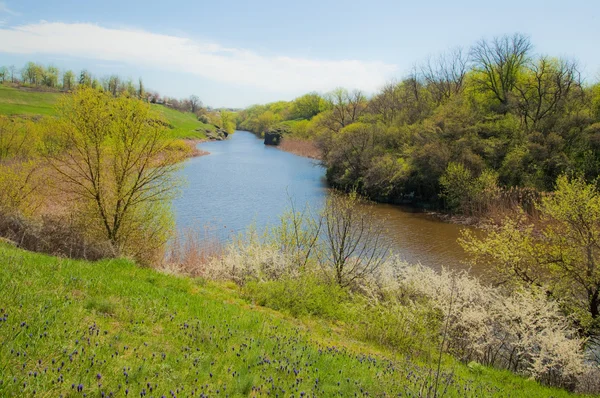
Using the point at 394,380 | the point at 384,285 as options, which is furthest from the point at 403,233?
the point at 394,380

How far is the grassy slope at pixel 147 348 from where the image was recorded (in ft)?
13.6

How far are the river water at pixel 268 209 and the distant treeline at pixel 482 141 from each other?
12.6 feet

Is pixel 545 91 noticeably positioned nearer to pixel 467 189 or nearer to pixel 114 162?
pixel 467 189

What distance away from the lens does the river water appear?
2608cm

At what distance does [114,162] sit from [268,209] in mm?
17533

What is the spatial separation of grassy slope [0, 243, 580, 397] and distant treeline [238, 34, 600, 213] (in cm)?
2169

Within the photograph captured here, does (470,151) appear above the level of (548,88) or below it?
below

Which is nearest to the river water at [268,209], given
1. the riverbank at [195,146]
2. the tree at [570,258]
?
the riverbank at [195,146]

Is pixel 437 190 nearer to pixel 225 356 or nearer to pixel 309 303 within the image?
pixel 309 303

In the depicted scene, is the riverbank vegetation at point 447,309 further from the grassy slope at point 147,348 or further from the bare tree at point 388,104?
the bare tree at point 388,104

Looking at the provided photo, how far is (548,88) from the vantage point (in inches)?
1655

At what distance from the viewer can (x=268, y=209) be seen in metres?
33.0

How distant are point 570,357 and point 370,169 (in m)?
33.9

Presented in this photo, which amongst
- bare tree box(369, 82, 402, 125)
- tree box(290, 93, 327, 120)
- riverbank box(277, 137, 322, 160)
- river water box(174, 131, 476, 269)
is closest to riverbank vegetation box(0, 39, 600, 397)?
river water box(174, 131, 476, 269)
